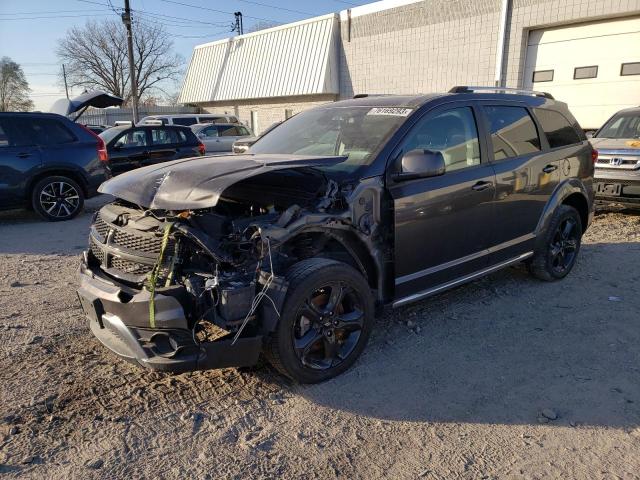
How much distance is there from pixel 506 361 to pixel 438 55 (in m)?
16.9

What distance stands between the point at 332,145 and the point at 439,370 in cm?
189

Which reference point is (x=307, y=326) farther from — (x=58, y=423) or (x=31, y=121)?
(x=31, y=121)

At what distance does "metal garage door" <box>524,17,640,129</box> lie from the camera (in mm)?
13445

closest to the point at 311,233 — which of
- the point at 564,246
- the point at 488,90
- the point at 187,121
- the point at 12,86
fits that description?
the point at 488,90

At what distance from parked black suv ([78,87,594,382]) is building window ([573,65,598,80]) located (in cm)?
1163

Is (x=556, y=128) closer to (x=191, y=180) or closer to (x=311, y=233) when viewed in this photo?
(x=311, y=233)

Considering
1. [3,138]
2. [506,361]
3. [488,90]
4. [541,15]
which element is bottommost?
[506,361]

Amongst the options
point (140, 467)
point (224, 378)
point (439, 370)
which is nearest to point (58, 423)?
point (140, 467)

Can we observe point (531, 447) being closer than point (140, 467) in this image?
No

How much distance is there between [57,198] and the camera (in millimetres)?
8586

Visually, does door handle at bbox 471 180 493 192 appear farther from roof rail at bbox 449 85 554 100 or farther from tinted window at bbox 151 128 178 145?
tinted window at bbox 151 128 178 145

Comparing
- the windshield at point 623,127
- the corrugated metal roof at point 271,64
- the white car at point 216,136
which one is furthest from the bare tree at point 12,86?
the windshield at point 623,127

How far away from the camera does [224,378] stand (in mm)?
3373

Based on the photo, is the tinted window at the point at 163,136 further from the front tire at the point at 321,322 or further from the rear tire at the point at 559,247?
the front tire at the point at 321,322
